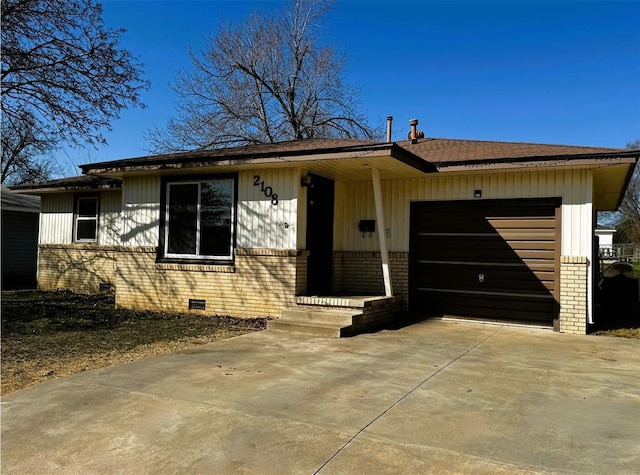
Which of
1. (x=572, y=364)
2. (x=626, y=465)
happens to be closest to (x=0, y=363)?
(x=626, y=465)

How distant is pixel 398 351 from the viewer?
668 cm

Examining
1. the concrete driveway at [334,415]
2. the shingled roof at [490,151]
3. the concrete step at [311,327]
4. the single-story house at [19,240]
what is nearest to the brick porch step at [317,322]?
the concrete step at [311,327]

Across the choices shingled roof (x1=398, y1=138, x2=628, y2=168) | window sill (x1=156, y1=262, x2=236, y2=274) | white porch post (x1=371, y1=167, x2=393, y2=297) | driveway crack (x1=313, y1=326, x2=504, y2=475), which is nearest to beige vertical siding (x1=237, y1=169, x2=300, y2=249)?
window sill (x1=156, y1=262, x2=236, y2=274)

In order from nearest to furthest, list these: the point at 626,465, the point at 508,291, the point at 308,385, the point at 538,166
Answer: the point at 626,465
the point at 308,385
the point at 538,166
the point at 508,291

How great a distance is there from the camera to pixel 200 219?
10.1 metres

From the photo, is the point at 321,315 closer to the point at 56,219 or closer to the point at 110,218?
the point at 110,218

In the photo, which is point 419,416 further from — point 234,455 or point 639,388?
point 639,388

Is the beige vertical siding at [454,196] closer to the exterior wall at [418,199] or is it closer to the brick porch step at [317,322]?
the exterior wall at [418,199]

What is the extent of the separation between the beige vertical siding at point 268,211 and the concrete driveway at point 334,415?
3048mm

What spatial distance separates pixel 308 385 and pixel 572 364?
139 inches

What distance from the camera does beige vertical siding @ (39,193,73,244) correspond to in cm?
1461

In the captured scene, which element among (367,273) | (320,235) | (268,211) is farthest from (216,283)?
(367,273)

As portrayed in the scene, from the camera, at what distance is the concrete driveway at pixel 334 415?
10.5ft

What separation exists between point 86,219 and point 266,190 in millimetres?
7832
